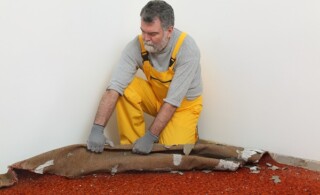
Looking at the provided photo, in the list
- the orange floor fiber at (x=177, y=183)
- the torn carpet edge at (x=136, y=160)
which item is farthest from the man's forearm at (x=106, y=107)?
the orange floor fiber at (x=177, y=183)

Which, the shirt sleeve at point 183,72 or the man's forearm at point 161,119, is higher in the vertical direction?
the shirt sleeve at point 183,72

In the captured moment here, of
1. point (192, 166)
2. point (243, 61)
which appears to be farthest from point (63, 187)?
point (243, 61)

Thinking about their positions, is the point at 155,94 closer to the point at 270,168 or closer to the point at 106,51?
the point at 106,51

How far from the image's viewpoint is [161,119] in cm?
A: 181

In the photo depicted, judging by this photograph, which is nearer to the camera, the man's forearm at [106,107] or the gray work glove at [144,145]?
the gray work glove at [144,145]

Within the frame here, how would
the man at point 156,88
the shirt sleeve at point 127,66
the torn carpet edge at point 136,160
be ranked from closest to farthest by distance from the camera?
the torn carpet edge at point 136,160 → the man at point 156,88 → the shirt sleeve at point 127,66

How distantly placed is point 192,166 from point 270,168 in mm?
366

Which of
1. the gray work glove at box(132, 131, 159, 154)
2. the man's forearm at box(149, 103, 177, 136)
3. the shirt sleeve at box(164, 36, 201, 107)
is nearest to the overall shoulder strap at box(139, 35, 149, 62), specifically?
the shirt sleeve at box(164, 36, 201, 107)

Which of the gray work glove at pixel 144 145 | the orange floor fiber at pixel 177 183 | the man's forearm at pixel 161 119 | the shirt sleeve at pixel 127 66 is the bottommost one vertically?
the orange floor fiber at pixel 177 183

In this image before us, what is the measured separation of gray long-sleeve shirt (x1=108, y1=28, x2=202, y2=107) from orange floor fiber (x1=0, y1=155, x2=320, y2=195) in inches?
15.3

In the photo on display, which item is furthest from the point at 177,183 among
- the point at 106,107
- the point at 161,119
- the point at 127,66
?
the point at 127,66

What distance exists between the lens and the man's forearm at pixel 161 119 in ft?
5.89

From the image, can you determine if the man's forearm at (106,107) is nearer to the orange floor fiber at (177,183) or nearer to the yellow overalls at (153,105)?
the yellow overalls at (153,105)

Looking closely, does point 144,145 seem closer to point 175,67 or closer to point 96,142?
point 96,142
